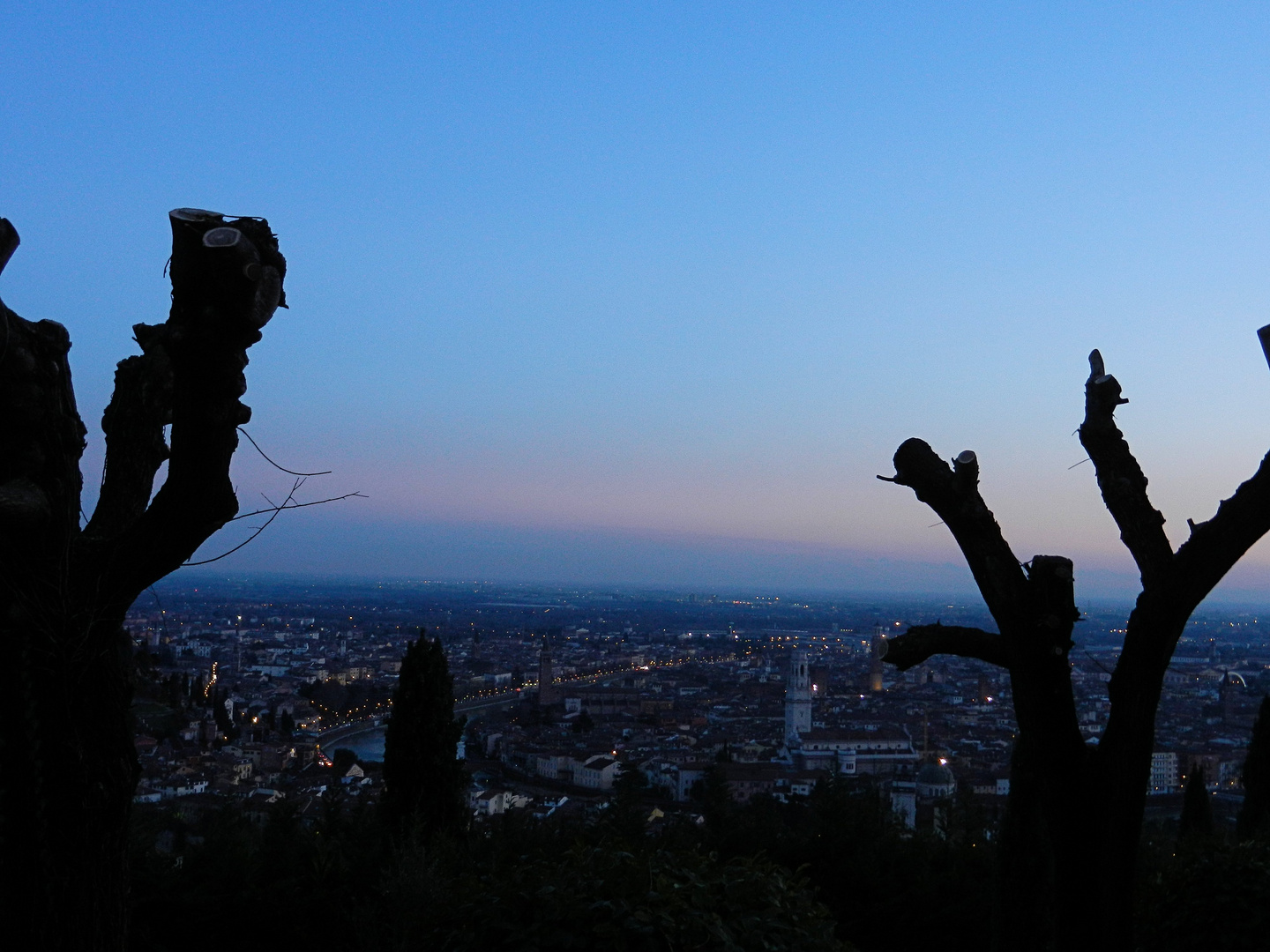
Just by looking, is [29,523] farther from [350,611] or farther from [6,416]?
[350,611]

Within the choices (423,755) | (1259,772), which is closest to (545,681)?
(1259,772)

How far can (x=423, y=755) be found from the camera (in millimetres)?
7742

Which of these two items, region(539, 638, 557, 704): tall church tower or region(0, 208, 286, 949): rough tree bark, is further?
region(539, 638, 557, 704): tall church tower

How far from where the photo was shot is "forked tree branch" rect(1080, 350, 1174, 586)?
3023 mm

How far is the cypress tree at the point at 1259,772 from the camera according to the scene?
31.5ft

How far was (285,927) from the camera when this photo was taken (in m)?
4.87

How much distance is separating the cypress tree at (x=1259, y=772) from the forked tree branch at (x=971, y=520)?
848 cm

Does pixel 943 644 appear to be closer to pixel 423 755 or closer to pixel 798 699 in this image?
pixel 423 755

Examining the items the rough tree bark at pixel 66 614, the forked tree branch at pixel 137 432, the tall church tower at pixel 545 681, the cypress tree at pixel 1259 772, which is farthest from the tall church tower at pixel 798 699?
the rough tree bark at pixel 66 614

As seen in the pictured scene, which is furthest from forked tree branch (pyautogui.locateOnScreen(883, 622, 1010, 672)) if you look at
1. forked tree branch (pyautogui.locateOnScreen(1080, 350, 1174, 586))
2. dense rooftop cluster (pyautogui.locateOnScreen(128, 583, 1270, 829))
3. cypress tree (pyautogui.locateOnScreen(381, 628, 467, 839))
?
cypress tree (pyautogui.locateOnScreen(381, 628, 467, 839))

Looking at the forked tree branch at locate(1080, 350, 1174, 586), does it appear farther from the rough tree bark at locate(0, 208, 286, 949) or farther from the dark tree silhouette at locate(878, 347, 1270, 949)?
the rough tree bark at locate(0, 208, 286, 949)

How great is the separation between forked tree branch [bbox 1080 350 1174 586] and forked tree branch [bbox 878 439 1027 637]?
404 mm

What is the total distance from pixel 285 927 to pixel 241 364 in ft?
11.8

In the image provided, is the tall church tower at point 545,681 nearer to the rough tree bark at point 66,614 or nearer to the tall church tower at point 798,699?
the tall church tower at point 798,699
